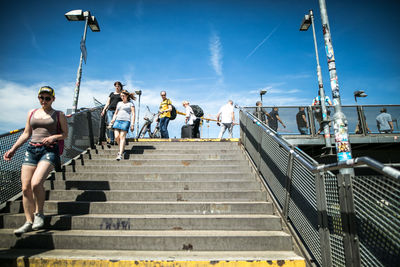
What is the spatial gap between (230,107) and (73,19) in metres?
7.48

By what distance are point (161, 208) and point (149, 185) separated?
0.77 metres

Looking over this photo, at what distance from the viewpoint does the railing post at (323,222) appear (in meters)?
2.16

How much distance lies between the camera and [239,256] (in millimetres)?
2469

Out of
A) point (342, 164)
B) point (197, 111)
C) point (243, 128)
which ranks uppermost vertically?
point (197, 111)

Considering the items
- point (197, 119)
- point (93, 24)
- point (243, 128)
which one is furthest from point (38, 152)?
point (93, 24)

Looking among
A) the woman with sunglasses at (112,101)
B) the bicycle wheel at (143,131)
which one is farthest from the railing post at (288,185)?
the bicycle wheel at (143,131)

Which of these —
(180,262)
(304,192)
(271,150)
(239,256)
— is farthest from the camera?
(271,150)

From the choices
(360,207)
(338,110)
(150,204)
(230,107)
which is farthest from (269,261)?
(230,107)

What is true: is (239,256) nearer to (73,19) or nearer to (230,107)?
(230,107)

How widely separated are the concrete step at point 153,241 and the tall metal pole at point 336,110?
348cm

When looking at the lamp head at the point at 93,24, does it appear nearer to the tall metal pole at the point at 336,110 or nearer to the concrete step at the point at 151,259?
the tall metal pole at the point at 336,110

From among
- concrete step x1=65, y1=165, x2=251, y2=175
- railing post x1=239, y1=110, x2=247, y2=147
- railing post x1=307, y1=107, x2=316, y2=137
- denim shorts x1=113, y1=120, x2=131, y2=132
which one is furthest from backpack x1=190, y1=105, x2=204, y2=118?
concrete step x1=65, y1=165, x2=251, y2=175

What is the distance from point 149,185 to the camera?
4004 millimetres

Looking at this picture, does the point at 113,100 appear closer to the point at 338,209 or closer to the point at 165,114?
the point at 165,114
